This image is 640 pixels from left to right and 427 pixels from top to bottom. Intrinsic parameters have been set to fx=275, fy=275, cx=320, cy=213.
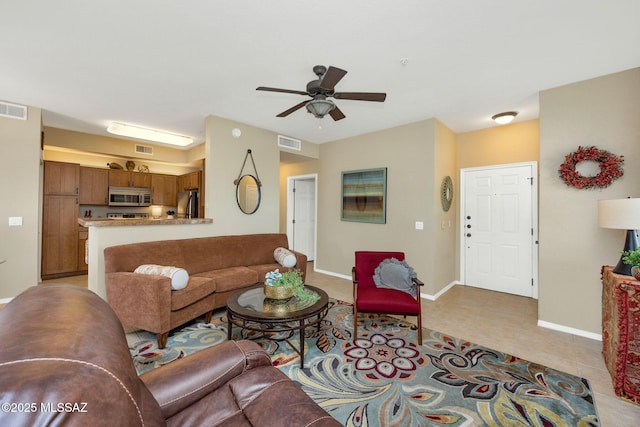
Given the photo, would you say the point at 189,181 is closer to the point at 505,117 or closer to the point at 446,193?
the point at 446,193

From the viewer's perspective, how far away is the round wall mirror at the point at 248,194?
4.38m

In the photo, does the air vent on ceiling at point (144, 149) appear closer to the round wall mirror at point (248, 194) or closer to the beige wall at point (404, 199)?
the round wall mirror at point (248, 194)

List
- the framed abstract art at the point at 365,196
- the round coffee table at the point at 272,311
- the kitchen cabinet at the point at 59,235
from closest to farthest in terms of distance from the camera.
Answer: the round coffee table at the point at 272,311 < the framed abstract art at the point at 365,196 < the kitchen cabinet at the point at 59,235

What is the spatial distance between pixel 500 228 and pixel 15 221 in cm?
692

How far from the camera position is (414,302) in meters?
2.69

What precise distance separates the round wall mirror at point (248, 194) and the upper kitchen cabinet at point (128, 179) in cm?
303

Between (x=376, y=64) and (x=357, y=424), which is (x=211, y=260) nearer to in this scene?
(x=357, y=424)

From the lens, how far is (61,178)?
192 inches

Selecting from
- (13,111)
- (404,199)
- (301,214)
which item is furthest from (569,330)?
(13,111)

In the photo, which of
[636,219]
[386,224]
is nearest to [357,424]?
[636,219]

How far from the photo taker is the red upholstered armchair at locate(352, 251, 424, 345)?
2.65 metres

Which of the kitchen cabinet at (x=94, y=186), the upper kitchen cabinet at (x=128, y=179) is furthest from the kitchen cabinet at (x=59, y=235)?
the upper kitchen cabinet at (x=128, y=179)

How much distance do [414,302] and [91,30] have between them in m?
3.61

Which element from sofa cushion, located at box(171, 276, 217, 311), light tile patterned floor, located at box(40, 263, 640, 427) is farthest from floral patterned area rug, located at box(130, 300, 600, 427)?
sofa cushion, located at box(171, 276, 217, 311)
